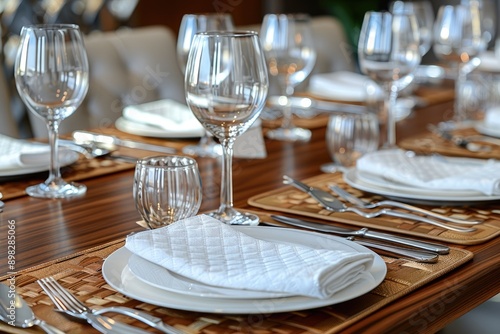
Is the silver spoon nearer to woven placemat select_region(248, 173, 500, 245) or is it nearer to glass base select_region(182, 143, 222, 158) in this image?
woven placemat select_region(248, 173, 500, 245)

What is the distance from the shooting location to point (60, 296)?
0.71m

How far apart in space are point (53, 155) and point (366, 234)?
0.45 m

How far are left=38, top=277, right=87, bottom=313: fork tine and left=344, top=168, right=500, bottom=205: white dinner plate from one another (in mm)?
451

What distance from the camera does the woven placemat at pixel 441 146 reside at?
1343mm

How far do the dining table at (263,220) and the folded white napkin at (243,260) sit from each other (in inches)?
1.0

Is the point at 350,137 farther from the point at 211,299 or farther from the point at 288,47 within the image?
the point at 211,299

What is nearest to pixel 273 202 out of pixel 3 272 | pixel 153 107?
pixel 3 272

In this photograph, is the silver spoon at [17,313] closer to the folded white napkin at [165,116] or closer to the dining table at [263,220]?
the dining table at [263,220]

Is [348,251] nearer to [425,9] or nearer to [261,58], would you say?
[261,58]

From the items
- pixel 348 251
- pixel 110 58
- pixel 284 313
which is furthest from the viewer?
pixel 110 58

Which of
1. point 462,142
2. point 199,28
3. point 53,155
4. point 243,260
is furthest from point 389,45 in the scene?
point 243,260

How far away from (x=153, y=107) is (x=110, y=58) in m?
0.52

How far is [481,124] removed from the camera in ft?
5.05

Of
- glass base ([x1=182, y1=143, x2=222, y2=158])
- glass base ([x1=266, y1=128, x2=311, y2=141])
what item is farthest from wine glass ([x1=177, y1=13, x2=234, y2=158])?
glass base ([x1=266, y1=128, x2=311, y2=141])
